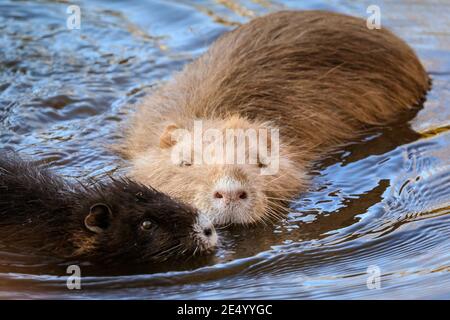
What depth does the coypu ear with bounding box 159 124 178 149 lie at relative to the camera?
643cm

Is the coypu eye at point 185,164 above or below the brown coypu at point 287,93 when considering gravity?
below

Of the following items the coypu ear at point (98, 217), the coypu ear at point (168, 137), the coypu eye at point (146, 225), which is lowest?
the coypu eye at point (146, 225)

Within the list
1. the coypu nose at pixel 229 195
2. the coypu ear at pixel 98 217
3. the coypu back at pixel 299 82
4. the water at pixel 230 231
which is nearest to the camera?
the water at pixel 230 231

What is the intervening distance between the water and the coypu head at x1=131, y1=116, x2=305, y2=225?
154mm

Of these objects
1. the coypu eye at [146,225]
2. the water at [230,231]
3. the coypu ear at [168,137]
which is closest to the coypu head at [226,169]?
the coypu ear at [168,137]

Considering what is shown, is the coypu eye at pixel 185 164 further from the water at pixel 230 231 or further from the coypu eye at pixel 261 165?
the water at pixel 230 231

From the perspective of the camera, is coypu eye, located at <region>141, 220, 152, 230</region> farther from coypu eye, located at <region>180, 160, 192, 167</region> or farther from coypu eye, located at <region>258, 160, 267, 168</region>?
coypu eye, located at <region>258, 160, 267, 168</region>

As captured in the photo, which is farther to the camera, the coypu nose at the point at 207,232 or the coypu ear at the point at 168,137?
the coypu ear at the point at 168,137

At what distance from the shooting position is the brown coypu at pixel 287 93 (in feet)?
21.2

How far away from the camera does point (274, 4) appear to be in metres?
10.2

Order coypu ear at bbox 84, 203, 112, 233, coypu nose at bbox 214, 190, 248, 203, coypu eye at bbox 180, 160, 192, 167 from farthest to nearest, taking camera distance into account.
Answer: coypu eye at bbox 180, 160, 192, 167
coypu nose at bbox 214, 190, 248, 203
coypu ear at bbox 84, 203, 112, 233

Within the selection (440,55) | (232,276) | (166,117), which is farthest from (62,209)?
(440,55)

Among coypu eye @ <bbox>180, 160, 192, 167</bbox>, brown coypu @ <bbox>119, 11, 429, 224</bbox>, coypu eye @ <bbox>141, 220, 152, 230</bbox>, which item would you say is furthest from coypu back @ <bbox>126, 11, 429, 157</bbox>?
coypu eye @ <bbox>141, 220, 152, 230</bbox>
